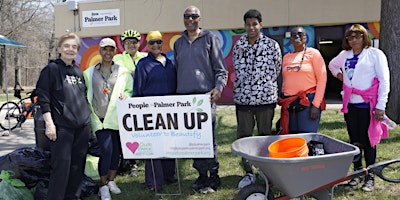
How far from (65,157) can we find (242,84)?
2.05 meters

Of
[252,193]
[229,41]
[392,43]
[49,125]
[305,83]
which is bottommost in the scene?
[252,193]

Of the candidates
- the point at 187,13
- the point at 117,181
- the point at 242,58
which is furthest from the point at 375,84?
the point at 117,181

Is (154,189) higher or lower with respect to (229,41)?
lower

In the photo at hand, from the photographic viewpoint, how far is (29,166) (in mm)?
4227

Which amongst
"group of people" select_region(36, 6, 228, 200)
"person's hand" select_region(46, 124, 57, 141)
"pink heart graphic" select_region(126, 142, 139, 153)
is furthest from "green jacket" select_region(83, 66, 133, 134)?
"person's hand" select_region(46, 124, 57, 141)

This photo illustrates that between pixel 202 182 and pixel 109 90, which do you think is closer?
pixel 109 90

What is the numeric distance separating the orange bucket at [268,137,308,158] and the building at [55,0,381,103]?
9709mm

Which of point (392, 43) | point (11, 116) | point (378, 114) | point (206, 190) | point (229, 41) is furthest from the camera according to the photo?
point (229, 41)

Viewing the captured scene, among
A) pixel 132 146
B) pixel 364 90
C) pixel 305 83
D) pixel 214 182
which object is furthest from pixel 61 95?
pixel 364 90

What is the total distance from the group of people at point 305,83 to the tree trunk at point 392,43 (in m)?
3.50

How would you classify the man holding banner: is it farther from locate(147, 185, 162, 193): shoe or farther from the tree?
the tree

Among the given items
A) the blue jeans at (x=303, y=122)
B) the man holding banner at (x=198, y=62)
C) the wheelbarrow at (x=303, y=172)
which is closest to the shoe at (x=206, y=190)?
the man holding banner at (x=198, y=62)

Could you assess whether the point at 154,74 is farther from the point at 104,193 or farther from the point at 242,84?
the point at 104,193

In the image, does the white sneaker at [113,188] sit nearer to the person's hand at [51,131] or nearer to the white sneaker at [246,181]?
the person's hand at [51,131]
